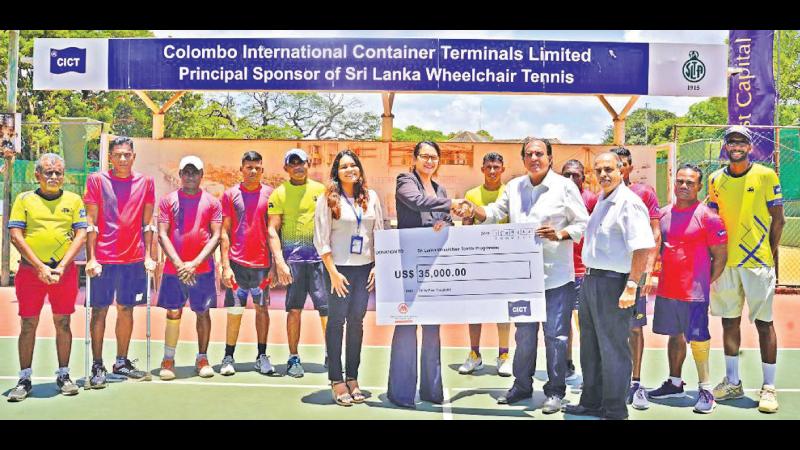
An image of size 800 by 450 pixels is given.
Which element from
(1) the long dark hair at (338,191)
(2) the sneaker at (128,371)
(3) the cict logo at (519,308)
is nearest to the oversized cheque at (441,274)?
(3) the cict logo at (519,308)

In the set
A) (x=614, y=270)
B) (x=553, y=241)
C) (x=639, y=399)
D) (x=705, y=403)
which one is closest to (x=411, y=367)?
(x=553, y=241)

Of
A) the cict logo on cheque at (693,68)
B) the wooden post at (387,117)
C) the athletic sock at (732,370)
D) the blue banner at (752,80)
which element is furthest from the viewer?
the blue banner at (752,80)

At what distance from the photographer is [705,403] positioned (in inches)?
242

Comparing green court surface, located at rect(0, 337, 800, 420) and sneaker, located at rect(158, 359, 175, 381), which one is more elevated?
sneaker, located at rect(158, 359, 175, 381)

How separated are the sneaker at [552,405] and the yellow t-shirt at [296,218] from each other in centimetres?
263

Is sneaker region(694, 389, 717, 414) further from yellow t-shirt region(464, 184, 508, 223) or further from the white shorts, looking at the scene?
yellow t-shirt region(464, 184, 508, 223)

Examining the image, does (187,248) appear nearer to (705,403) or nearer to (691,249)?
(691,249)

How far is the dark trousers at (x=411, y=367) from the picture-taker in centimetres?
618

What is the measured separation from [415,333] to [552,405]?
4.03 feet

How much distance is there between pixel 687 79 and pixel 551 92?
235cm

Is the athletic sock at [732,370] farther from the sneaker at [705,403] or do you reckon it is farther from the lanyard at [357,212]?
the lanyard at [357,212]

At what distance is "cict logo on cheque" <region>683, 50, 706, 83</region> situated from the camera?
12.7 meters

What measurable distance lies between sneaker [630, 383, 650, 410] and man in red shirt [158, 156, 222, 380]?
3828 mm

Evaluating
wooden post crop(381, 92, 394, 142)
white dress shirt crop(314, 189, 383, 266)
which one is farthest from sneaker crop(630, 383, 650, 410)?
wooden post crop(381, 92, 394, 142)
